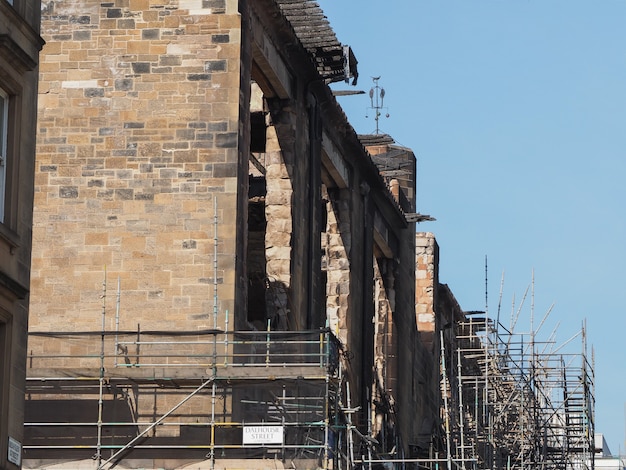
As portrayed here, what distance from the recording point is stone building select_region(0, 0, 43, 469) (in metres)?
22.1

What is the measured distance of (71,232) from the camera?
30984 millimetres

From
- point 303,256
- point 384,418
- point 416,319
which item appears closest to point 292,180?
point 303,256

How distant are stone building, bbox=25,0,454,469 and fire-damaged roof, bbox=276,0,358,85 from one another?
1243 mm

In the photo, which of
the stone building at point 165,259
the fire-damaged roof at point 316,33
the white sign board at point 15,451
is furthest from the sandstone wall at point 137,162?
the white sign board at point 15,451

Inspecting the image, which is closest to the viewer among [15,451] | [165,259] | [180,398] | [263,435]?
[15,451]

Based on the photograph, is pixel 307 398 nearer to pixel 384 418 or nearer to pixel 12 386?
pixel 12 386

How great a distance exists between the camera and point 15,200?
74.2ft

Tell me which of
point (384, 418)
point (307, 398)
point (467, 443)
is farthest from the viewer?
point (467, 443)

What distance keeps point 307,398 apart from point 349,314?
1143 centimetres

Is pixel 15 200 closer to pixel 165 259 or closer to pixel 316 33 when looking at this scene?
pixel 165 259

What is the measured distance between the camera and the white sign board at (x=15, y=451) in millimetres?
22109

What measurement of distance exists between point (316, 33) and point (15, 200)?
45.8ft

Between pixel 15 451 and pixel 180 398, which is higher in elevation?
pixel 180 398

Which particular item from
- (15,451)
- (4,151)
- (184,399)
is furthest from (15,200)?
(184,399)
